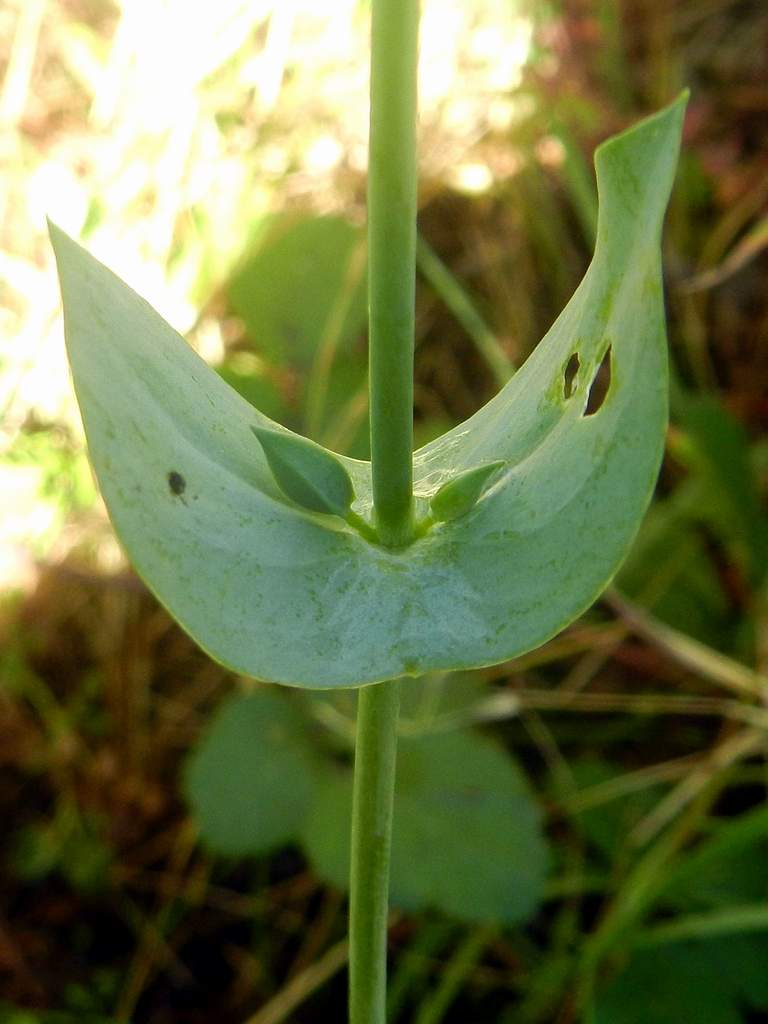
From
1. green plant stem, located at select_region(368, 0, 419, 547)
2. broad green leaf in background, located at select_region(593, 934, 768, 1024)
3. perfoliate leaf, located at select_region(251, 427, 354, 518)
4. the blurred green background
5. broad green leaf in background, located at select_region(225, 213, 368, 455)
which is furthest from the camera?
broad green leaf in background, located at select_region(225, 213, 368, 455)

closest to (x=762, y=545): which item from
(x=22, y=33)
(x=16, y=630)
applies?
(x=16, y=630)

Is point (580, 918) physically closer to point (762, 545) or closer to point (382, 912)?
point (762, 545)

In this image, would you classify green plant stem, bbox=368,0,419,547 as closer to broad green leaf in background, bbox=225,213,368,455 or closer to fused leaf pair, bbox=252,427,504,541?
fused leaf pair, bbox=252,427,504,541

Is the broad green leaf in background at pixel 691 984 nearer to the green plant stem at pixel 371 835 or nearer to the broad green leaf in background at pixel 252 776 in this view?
the broad green leaf in background at pixel 252 776

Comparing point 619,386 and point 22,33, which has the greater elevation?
point 22,33

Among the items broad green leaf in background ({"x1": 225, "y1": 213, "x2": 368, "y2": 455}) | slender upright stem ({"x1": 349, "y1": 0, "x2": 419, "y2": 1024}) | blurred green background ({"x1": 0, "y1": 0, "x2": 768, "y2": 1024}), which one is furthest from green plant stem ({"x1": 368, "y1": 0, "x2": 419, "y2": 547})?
broad green leaf in background ({"x1": 225, "y1": 213, "x2": 368, "y2": 455})

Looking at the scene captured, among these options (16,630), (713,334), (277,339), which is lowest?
(16,630)

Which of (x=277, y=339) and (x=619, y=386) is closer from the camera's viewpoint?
(x=619, y=386)
